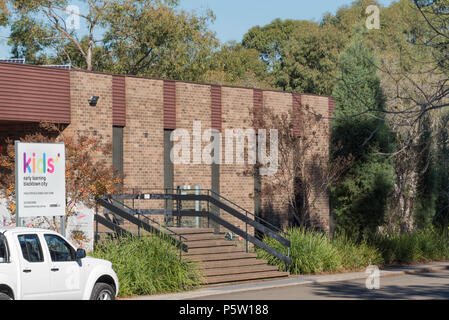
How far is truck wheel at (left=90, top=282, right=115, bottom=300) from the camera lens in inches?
568

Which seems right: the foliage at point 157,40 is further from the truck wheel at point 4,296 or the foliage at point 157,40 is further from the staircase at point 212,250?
the truck wheel at point 4,296

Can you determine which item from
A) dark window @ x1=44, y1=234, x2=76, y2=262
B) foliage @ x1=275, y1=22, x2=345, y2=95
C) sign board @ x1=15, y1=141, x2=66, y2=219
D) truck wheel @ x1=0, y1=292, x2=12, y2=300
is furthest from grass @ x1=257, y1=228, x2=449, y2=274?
foliage @ x1=275, y1=22, x2=345, y2=95

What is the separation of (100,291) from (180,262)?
18.2ft

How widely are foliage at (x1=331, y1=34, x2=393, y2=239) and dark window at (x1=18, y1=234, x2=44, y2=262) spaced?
16.1 metres

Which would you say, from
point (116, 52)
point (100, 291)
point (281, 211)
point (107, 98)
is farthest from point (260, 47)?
point (100, 291)

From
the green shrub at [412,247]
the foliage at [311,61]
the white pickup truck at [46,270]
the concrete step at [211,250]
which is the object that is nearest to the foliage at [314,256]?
the concrete step at [211,250]

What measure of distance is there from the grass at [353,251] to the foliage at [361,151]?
918 mm

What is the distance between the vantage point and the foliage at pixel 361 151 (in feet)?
90.5

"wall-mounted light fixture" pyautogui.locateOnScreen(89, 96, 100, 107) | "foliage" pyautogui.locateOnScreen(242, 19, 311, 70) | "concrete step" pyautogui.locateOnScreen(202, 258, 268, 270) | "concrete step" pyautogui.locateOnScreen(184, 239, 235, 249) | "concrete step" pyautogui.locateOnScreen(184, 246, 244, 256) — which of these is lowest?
"concrete step" pyautogui.locateOnScreen(202, 258, 268, 270)

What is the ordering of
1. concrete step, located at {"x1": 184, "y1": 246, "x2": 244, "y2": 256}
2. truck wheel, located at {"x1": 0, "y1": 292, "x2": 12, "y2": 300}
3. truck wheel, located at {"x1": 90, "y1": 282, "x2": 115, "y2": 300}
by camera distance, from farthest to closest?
concrete step, located at {"x1": 184, "y1": 246, "x2": 244, "y2": 256} → truck wheel, located at {"x1": 90, "y1": 282, "x2": 115, "y2": 300} → truck wheel, located at {"x1": 0, "y1": 292, "x2": 12, "y2": 300}

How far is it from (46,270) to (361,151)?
1699 cm

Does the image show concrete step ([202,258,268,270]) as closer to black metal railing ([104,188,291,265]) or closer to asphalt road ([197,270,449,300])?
black metal railing ([104,188,291,265])

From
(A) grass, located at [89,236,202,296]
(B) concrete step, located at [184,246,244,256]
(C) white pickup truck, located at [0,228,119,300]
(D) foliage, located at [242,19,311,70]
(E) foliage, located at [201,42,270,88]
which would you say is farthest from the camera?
(D) foliage, located at [242,19,311,70]

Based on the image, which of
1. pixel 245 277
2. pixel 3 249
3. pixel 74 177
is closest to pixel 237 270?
pixel 245 277
